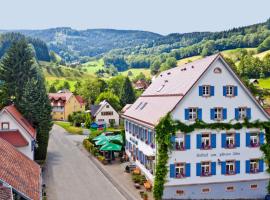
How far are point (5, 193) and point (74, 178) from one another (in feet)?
91.9

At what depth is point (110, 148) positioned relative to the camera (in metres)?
54.2

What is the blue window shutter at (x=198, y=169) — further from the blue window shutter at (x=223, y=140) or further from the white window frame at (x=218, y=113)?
the white window frame at (x=218, y=113)

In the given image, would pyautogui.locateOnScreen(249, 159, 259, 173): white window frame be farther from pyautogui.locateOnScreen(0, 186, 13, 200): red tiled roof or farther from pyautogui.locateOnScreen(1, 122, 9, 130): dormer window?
pyautogui.locateOnScreen(1, 122, 9, 130): dormer window

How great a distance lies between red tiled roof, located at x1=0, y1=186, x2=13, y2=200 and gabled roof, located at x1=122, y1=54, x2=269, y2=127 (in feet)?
66.6

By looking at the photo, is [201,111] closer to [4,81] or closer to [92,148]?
[92,148]

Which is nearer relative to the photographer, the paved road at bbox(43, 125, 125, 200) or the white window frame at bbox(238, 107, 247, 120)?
the paved road at bbox(43, 125, 125, 200)

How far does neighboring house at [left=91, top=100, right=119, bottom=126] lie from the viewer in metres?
102

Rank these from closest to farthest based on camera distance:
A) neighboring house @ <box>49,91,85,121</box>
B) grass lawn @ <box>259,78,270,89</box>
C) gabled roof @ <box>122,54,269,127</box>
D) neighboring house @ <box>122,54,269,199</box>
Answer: neighboring house @ <box>122,54,269,199</box>
gabled roof @ <box>122,54,269,127</box>
neighboring house @ <box>49,91,85,121</box>
grass lawn @ <box>259,78,270,89</box>

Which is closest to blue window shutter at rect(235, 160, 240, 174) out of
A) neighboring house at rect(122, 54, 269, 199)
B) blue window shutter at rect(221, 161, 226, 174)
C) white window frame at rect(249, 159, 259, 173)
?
neighboring house at rect(122, 54, 269, 199)

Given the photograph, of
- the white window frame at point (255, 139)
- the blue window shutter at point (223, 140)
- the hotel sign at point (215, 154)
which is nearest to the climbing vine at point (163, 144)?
the hotel sign at point (215, 154)

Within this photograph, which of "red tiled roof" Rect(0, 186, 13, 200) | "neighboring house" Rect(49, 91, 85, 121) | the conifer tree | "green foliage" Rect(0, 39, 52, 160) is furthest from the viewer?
"neighboring house" Rect(49, 91, 85, 121)

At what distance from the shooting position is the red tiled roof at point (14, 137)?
1772 inches

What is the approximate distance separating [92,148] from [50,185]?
2034 centimetres

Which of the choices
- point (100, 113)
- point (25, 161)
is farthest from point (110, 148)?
point (100, 113)
